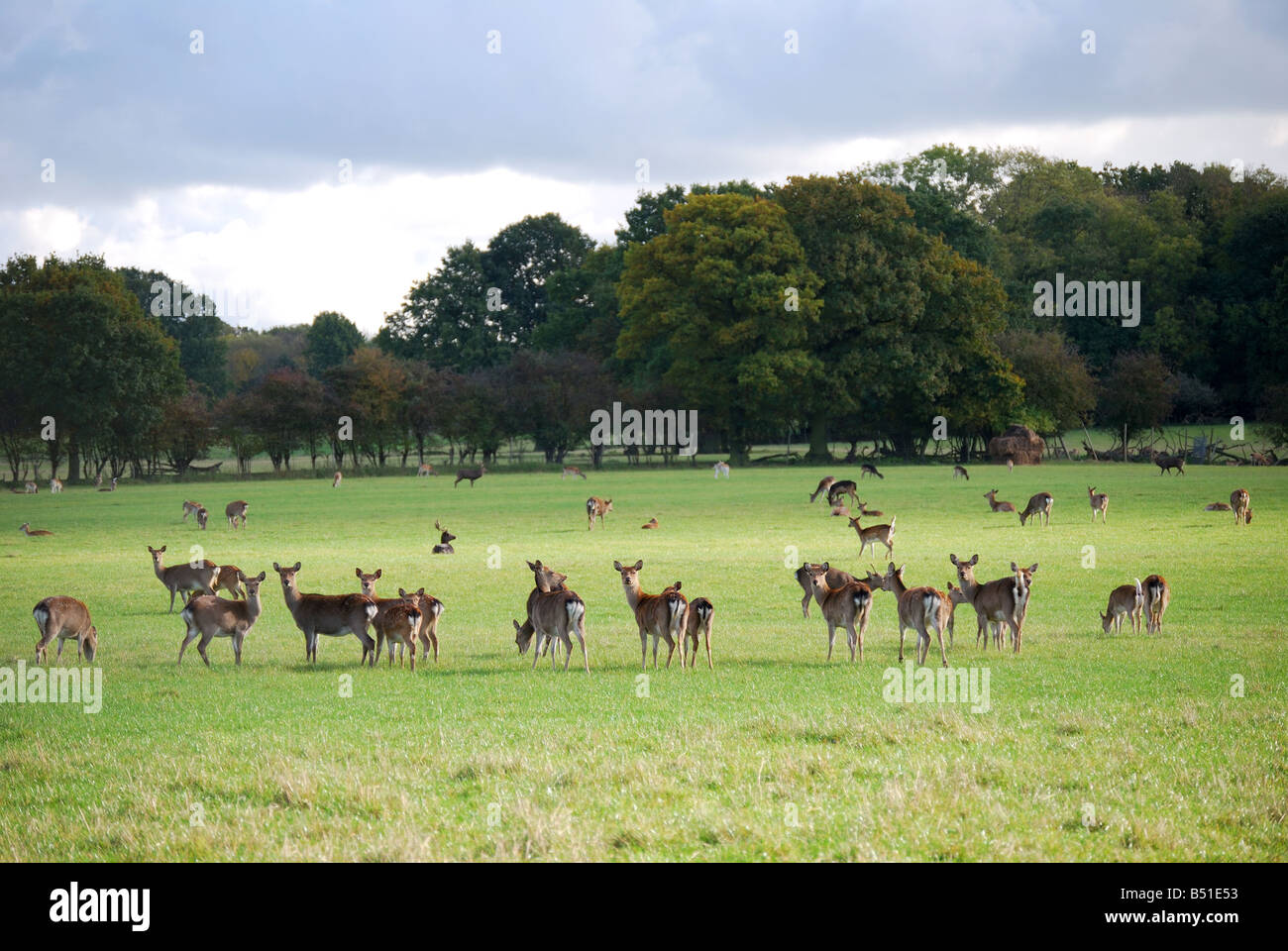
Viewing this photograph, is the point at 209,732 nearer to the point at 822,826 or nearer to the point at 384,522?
the point at 822,826

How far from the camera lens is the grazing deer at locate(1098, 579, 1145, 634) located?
14703 mm

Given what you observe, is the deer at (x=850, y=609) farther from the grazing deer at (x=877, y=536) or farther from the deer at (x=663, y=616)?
the grazing deer at (x=877, y=536)

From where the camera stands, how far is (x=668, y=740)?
355 inches

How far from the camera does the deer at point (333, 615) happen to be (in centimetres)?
1319

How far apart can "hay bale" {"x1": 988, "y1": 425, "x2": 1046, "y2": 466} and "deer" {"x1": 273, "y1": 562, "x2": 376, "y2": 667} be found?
52.1 meters

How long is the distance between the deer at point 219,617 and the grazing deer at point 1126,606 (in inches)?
404

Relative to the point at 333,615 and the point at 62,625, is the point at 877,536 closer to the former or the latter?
the point at 333,615

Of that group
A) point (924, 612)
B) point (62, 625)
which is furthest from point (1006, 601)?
point (62, 625)

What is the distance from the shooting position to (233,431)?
65.9 m

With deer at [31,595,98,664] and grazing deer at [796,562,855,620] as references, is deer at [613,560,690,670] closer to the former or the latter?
grazing deer at [796,562,855,620]

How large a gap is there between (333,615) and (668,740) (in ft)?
18.8

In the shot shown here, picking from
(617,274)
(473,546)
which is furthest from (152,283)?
(473,546)

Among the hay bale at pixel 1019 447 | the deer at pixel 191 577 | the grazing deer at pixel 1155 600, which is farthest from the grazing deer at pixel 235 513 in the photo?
the hay bale at pixel 1019 447
